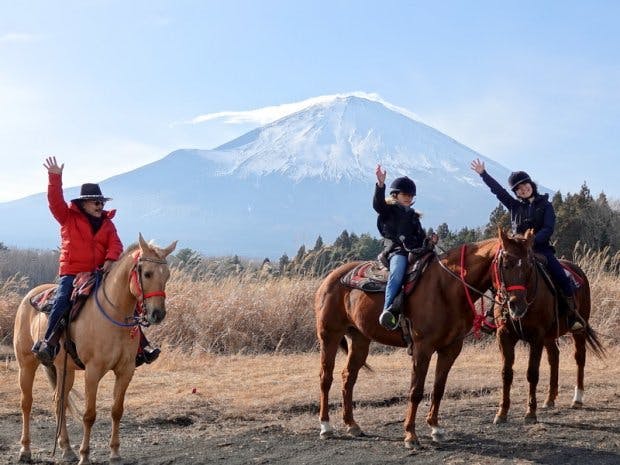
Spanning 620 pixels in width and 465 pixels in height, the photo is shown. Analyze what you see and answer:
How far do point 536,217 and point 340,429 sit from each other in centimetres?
324

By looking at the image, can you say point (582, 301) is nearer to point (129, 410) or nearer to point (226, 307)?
point (129, 410)

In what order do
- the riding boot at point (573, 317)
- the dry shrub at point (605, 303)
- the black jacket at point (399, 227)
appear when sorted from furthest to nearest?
the dry shrub at point (605, 303) < the riding boot at point (573, 317) < the black jacket at point (399, 227)

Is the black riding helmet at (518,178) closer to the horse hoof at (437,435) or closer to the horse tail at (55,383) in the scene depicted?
the horse hoof at (437,435)

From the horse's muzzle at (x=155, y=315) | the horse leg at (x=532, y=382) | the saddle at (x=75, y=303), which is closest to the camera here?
the horse's muzzle at (x=155, y=315)

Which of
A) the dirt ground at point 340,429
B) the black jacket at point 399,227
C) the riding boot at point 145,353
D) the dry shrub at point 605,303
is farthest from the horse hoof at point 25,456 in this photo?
the dry shrub at point 605,303

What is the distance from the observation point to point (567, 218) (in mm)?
25609

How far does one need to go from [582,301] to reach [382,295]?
2.98 meters

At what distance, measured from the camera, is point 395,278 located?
7102 mm

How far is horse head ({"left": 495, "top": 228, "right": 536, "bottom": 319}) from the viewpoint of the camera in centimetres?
677

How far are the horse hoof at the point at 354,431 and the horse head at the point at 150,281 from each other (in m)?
2.50

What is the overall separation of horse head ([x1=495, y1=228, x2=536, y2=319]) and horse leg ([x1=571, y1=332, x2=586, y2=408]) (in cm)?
231

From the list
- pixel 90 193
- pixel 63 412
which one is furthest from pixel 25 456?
pixel 90 193

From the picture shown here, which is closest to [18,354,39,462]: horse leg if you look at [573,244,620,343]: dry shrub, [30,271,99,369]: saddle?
[30,271,99,369]: saddle

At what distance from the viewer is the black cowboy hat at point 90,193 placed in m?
7.03
